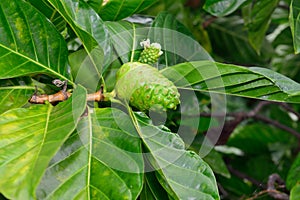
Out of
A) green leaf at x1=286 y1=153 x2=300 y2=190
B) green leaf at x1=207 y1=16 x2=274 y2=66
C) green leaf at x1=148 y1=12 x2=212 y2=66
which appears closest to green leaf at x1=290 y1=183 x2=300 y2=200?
green leaf at x1=286 y1=153 x2=300 y2=190

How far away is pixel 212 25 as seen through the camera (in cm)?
200

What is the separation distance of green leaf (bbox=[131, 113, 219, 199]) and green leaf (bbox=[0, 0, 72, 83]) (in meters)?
0.19

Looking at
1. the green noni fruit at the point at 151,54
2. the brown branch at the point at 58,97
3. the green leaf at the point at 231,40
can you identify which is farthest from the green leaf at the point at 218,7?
the green leaf at the point at 231,40

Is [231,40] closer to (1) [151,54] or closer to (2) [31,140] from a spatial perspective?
(1) [151,54]

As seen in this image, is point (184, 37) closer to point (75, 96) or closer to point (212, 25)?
point (75, 96)

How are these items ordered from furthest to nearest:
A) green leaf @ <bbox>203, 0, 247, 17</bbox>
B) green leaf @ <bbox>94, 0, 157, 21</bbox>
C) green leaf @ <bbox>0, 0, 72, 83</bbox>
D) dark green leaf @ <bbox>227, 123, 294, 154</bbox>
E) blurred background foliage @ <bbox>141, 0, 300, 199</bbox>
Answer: dark green leaf @ <bbox>227, 123, 294, 154</bbox>
blurred background foliage @ <bbox>141, 0, 300, 199</bbox>
green leaf @ <bbox>203, 0, 247, 17</bbox>
green leaf @ <bbox>94, 0, 157, 21</bbox>
green leaf @ <bbox>0, 0, 72, 83</bbox>

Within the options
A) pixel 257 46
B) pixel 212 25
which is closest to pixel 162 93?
pixel 257 46

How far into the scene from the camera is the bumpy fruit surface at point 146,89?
739 millimetres

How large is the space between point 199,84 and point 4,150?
0.35 meters

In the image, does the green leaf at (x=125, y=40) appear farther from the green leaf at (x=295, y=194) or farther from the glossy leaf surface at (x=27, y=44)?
the green leaf at (x=295, y=194)

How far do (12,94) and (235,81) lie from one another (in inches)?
15.6

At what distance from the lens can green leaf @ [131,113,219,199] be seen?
75cm

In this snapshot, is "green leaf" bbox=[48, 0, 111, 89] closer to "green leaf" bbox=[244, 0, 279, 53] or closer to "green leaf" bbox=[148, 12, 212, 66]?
"green leaf" bbox=[148, 12, 212, 66]

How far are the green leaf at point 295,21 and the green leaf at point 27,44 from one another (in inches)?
18.8
